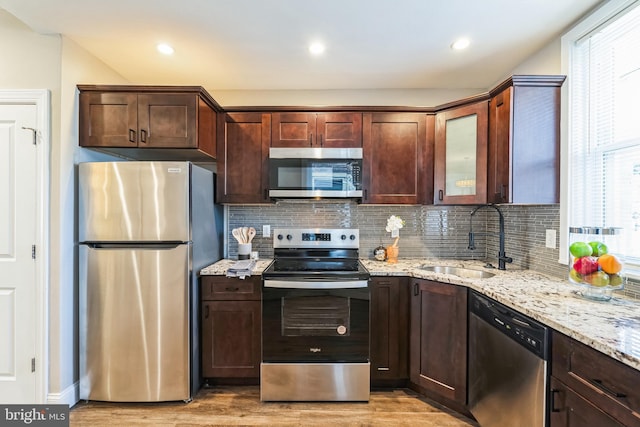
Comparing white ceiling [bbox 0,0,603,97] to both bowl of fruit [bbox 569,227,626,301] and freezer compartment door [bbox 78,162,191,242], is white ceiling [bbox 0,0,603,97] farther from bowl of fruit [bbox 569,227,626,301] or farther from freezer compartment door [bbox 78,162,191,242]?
bowl of fruit [bbox 569,227,626,301]

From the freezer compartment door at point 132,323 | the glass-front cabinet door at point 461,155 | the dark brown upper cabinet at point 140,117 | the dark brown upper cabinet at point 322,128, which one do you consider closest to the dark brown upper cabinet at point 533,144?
the glass-front cabinet door at point 461,155

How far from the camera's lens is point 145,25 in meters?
1.86

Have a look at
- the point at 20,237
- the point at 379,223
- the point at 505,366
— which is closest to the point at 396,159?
the point at 379,223

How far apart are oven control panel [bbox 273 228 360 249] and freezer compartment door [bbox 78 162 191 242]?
98 cm

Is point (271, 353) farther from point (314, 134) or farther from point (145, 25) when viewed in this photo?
point (145, 25)

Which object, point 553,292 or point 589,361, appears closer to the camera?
point 589,361

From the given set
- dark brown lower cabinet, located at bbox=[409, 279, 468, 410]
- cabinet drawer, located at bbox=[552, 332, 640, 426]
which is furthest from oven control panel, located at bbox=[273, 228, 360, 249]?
cabinet drawer, located at bbox=[552, 332, 640, 426]

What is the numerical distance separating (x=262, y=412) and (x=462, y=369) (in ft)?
4.63

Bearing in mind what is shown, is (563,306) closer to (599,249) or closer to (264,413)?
(599,249)

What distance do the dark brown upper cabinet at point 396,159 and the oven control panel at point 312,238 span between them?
42 centimetres

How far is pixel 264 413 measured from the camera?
1.99m

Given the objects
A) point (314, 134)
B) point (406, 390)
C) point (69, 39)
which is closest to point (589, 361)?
point (406, 390)

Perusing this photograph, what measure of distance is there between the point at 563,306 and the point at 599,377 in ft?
1.40

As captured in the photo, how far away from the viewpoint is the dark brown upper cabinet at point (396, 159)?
254 centimetres
